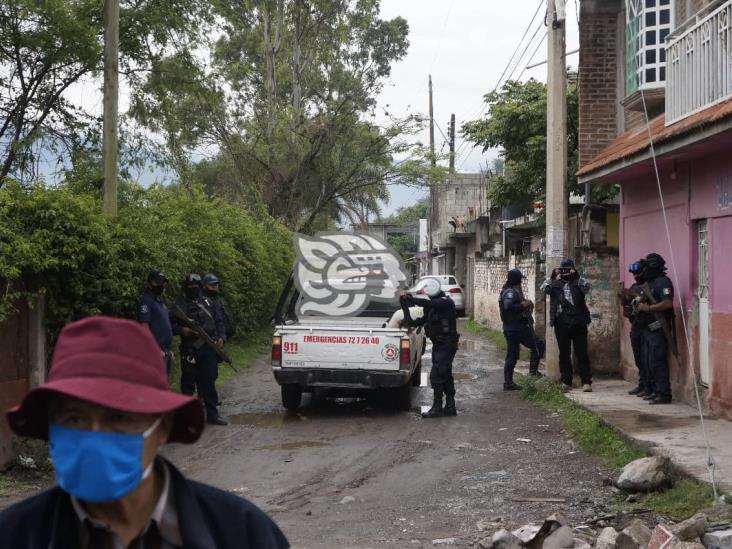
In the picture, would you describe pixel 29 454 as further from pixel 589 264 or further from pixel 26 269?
pixel 589 264

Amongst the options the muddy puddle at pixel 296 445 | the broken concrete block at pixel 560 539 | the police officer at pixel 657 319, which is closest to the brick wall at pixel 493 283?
the police officer at pixel 657 319

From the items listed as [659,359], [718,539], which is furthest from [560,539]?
[659,359]

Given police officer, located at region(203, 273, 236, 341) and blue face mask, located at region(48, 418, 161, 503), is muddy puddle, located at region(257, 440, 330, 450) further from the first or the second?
blue face mask, located at region(48, 418, 161, 503)

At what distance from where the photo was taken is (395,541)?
633 cm

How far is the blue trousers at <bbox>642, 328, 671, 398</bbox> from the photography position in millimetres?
11227

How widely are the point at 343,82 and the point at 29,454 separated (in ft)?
90.9

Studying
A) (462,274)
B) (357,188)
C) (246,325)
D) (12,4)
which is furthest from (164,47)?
(462,274)

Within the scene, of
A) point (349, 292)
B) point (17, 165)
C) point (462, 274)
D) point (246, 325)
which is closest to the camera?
point (349, 292)

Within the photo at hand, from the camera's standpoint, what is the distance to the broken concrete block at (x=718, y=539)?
5.47 metres

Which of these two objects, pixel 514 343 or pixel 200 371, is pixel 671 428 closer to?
pixel 514 343

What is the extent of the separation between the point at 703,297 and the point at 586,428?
7.86 feet

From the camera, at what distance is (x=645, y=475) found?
7.27 metres

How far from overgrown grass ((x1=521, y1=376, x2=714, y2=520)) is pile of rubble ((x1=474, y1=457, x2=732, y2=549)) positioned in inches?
8.5

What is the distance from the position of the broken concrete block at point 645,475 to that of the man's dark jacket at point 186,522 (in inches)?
227
